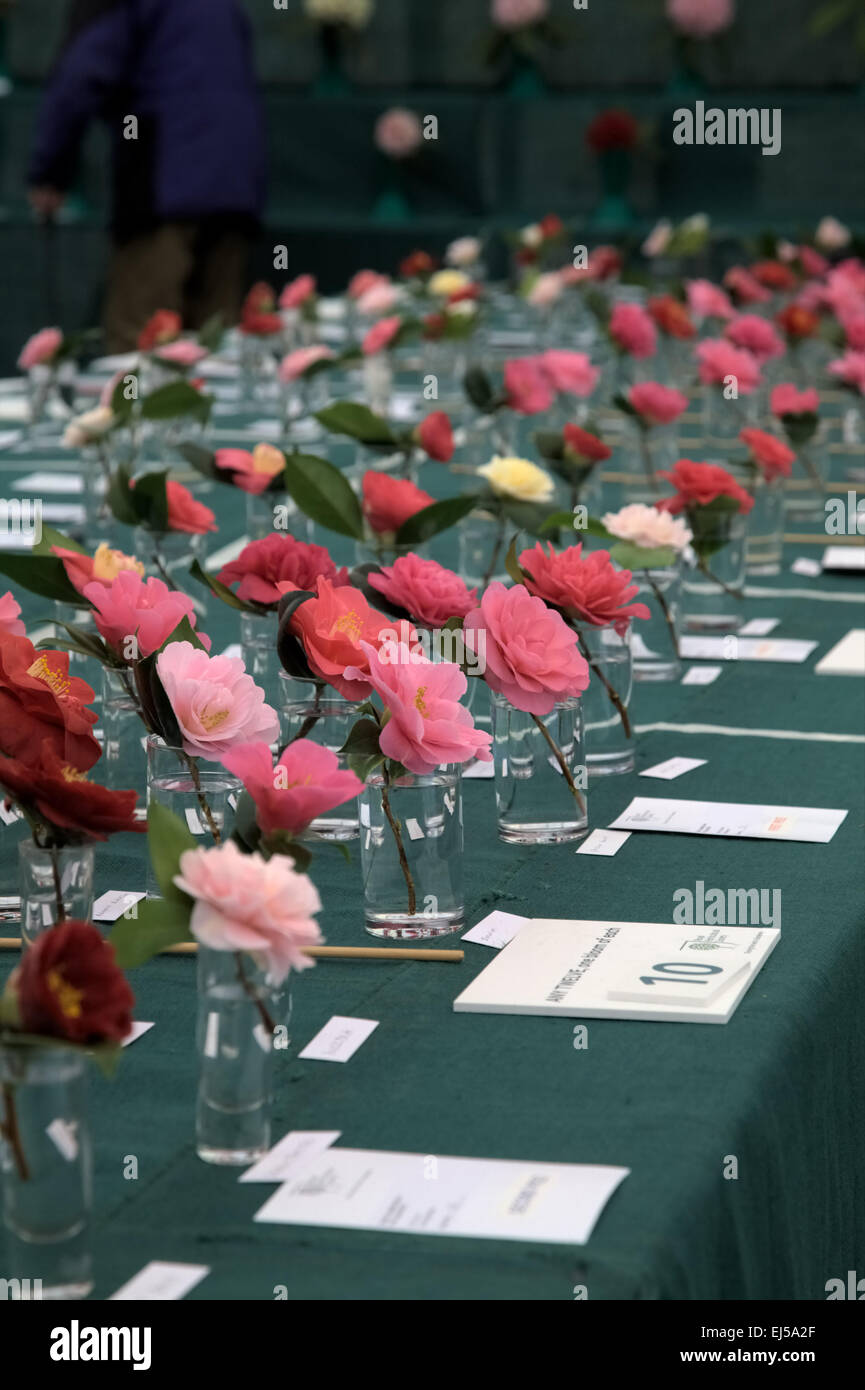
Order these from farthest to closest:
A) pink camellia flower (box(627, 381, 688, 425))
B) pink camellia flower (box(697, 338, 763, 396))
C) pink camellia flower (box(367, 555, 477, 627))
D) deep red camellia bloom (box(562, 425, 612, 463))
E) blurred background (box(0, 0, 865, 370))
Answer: blurred background (box(0, 0, 865, 370)) → pink camellia flower (box(697, 338, 763, 396)) → pink camellia flower (box(627, 381, 688, 425)) → deep red camellia bloom (box(562, 425, 612, 463)) → pink camellia flower (box(367, 555, 477, 627))

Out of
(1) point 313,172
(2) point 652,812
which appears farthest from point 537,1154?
(1) point 313,172

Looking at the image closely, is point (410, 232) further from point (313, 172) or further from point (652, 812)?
point (652, 812)

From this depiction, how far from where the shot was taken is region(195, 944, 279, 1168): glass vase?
42.6 inches

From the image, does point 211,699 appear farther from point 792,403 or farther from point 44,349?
point 44,349

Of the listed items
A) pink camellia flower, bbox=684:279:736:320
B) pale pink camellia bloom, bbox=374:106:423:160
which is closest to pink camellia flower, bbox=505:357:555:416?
pink camellia flower, bbox=684:279:736:320

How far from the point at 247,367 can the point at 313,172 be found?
3.50 m

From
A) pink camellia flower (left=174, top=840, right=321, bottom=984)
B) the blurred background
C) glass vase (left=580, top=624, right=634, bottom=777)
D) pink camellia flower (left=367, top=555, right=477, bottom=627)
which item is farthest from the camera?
the blurred background

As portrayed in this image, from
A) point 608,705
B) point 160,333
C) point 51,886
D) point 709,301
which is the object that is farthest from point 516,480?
point 709,301

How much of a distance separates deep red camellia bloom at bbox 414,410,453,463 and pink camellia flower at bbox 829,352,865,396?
924mm

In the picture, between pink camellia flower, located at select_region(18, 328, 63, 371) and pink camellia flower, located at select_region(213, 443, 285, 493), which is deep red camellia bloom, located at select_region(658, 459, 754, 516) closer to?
pink camellia flower, located at select_region(213, 443, 285, 493)

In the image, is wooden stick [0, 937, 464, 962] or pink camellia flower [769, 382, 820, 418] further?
pink camellia flower [769, 382, 820, 418]

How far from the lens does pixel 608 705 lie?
72.8 inches

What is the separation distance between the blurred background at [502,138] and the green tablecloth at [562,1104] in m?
5.41

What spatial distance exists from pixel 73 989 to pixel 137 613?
0.58 m
